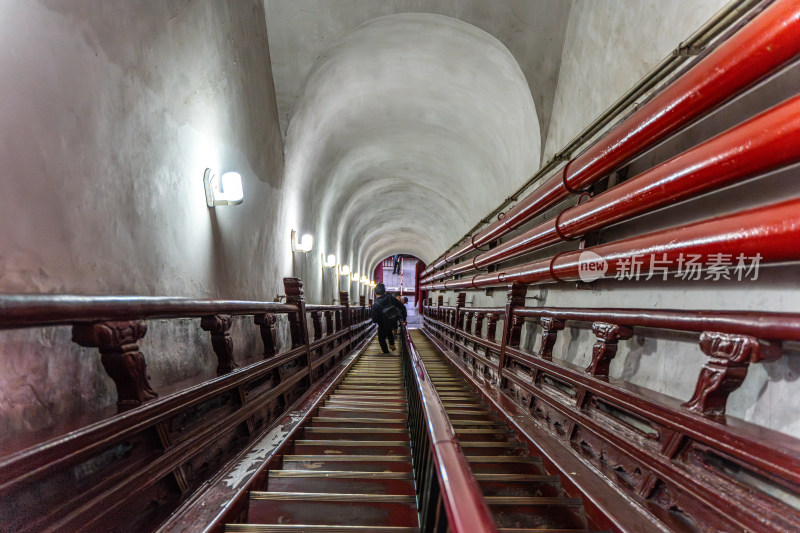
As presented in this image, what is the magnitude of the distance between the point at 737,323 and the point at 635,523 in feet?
3.24

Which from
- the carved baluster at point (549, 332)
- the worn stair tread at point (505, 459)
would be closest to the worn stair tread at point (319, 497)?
the worn stair tread at point (505, 459)

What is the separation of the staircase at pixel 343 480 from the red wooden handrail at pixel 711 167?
223 cm

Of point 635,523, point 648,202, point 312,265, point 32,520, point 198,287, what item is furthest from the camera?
point 312,265

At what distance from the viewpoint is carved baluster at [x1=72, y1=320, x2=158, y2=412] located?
1.63m

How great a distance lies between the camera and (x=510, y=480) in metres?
2.36

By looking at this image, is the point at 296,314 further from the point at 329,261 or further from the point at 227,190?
the point at 329,261

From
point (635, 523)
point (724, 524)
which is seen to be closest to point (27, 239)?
point (635, 523)

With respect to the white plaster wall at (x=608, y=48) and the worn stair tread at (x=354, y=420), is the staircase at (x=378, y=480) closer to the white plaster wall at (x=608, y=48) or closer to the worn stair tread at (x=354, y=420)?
the worn stair tread at (x=354, y=420)

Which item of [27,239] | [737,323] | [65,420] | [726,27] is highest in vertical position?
[726,27]

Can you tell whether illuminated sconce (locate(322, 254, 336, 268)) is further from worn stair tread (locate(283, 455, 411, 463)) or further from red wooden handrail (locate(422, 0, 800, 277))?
red wooden handrail (locate(422, 0, 800, 277))

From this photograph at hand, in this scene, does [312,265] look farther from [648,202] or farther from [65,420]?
A: [648,202]

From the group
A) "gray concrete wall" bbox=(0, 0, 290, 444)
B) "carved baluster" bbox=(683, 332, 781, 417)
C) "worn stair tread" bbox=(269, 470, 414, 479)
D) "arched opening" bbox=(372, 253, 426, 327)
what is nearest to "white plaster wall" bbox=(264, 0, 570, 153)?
"gray concrete wall" bbox=(0, 0, 290, 444)

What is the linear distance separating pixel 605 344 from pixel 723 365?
0.86 meters

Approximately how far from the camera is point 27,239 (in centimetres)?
192
